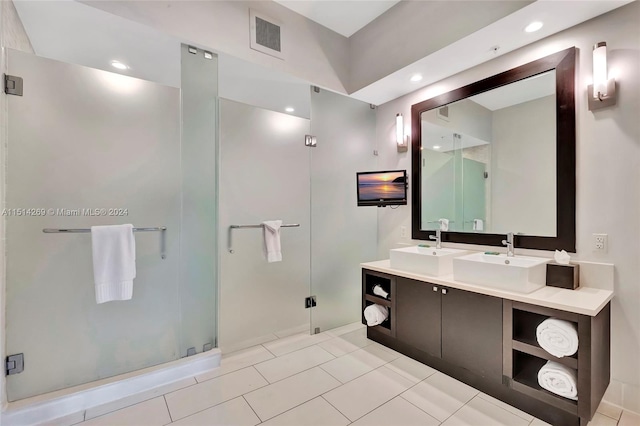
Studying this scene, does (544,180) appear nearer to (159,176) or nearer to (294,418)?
(294,418)

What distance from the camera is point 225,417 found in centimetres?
168

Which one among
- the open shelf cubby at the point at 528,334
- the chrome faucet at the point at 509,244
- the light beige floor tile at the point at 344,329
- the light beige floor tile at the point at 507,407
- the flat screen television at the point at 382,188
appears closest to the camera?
the open shelf cubby at the point at 528,334

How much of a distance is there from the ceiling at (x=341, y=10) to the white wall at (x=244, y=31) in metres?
0.07

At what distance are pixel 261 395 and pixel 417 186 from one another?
2.31 meters

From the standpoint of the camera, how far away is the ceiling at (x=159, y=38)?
1.75 m

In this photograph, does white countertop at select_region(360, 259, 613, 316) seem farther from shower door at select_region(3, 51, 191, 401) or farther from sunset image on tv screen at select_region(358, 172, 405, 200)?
shower door at select_region(3, 51, 191, 401)

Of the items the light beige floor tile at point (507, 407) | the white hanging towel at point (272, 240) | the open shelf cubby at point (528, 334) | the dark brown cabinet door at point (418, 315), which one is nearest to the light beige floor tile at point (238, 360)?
the white hanging towel at point (272, 240)

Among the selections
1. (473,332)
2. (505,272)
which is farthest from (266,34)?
(473,332)

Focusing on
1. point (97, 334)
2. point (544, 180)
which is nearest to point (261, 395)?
point (97, 334)

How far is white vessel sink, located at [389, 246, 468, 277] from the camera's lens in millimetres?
2199

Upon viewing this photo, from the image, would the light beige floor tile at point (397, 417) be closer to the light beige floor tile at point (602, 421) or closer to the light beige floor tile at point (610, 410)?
the light beige floor tile at point (602, 421)

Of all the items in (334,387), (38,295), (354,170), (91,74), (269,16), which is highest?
(269,16)

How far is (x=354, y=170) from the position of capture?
322cm

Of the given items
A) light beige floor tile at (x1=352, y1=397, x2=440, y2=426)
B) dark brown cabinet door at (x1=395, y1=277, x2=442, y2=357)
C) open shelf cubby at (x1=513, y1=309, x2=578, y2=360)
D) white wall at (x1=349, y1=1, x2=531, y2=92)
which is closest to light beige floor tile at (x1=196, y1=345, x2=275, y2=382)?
light beige floor tile at (x1=352, y1=397, x2=440, y2=426)
